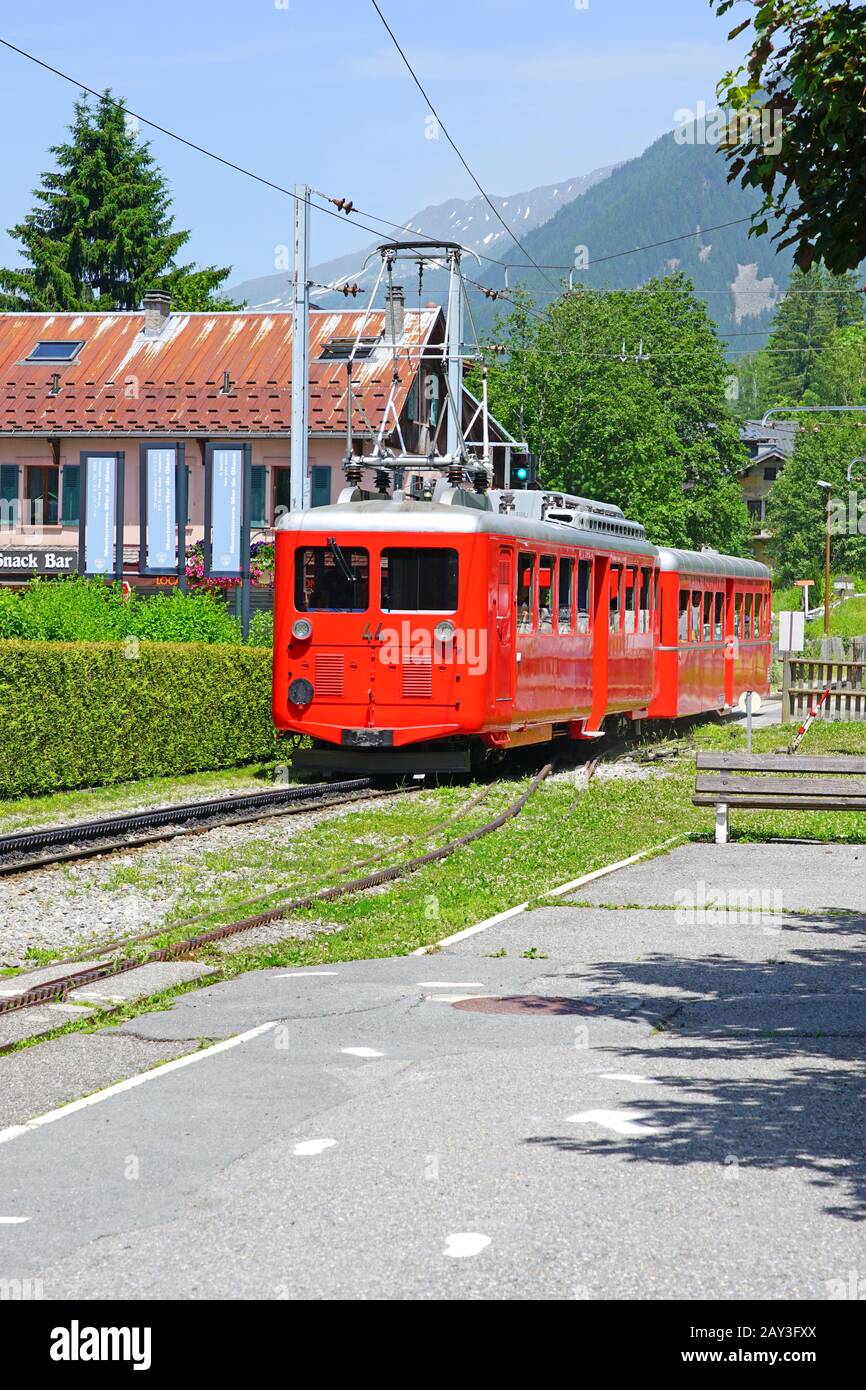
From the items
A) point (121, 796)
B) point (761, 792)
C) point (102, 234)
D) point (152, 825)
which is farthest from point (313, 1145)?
point (102, 234)

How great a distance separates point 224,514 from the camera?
3291cm

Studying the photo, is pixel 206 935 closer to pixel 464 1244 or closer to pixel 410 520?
pixel 464 1244

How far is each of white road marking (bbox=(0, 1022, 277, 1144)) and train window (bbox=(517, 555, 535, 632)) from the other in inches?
511

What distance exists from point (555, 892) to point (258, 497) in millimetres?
37080

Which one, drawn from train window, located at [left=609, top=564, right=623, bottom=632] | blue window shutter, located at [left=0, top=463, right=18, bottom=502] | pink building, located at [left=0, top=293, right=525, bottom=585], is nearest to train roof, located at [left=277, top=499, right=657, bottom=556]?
train window, located at [left=609, top=564, right=623, bottom=632]

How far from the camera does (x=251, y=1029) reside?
8.66 meters

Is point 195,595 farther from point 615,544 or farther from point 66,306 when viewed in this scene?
point 66,306

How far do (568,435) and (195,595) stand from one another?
33.4 metres

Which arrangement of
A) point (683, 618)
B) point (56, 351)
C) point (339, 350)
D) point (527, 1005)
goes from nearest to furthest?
point (527, 1005) < point (683, 618) < point (339, 350) < point (56, 351)

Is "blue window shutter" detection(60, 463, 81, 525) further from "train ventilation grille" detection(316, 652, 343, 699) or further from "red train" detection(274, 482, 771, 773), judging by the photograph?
"train ventilation grille" detection(316, 652, 343, 699)

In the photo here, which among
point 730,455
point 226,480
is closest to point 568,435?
point 730,455

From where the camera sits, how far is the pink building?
159 feet
